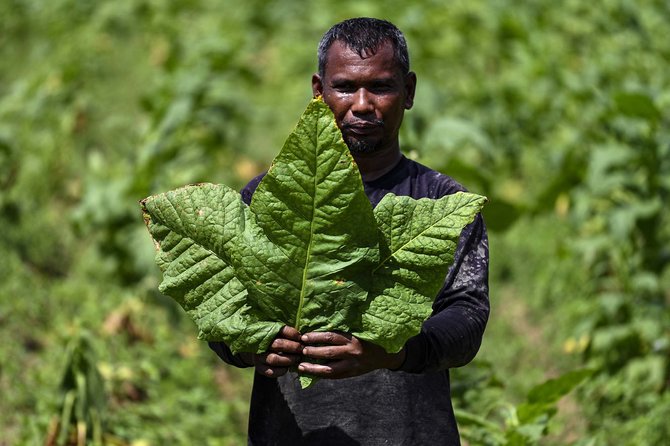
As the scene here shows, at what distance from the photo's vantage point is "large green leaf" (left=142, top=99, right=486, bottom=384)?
Result: 203cm

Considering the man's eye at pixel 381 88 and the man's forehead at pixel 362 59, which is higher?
the man's forehead at pixel 362 59

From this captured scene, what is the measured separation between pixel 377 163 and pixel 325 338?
0.51 m

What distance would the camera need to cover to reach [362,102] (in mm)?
2277

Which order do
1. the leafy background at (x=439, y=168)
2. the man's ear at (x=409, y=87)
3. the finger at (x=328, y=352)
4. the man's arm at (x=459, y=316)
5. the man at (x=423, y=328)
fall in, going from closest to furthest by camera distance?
the finger at (x=328, y=352) < the man's arm at (x=459, y=316) < the man at (x=423, y=328) < the man's ear at (x=409, y=87) < the leafy background at (x=439, y=168)

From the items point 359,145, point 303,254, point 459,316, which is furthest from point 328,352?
point 359,145

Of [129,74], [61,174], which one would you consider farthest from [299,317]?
[129,74]

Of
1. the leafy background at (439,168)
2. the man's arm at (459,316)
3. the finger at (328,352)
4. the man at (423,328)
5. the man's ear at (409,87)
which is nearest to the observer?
the finger at (328,352)

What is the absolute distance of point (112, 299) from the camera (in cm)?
614

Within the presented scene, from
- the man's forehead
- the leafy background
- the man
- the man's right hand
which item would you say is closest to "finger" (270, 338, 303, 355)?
the man's right hand

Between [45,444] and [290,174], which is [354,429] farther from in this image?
[45,444]

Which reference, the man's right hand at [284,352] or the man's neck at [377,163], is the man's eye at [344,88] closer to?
the man's neck at [377,163]

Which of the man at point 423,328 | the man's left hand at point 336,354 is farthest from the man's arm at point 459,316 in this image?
the man's left hand at point 336,354

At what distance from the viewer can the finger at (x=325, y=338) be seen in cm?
203

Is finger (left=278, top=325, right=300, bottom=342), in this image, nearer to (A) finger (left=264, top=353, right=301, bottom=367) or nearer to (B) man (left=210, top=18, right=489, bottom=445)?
(A) finger (left=264, top=353, right=301, bottom=367)
